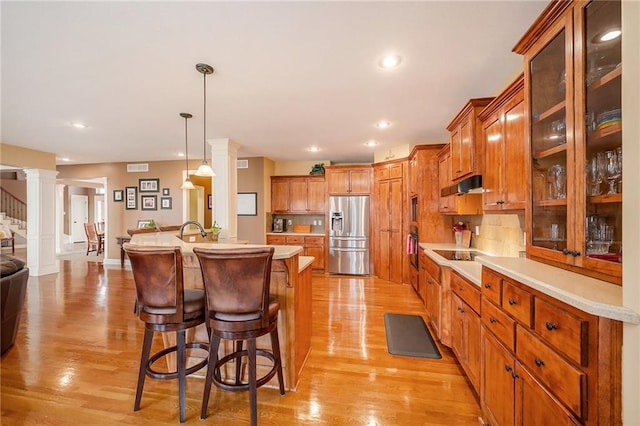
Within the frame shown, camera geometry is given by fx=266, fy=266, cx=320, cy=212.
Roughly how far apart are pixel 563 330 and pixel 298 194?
558 cm

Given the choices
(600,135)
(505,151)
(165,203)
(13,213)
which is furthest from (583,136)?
(13,213)

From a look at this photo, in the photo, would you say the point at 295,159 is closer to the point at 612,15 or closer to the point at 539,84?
the point at 539,84

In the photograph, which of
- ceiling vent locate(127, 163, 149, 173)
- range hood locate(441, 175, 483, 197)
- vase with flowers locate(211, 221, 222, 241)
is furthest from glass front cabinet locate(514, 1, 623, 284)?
ceiling vent locate(127, 163, 149, 173)

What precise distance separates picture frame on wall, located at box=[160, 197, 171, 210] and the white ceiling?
2576 millimetres

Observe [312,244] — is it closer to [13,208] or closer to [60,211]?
[60,211]

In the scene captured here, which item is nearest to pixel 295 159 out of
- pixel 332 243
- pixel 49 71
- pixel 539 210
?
pixel 332 243

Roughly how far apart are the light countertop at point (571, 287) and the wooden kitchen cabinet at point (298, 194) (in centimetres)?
476

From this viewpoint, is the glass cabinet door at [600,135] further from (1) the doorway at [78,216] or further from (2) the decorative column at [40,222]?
(1) the doorway at [78,216]

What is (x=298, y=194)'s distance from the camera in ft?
20.7

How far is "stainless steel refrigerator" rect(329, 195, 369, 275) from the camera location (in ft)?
18.3

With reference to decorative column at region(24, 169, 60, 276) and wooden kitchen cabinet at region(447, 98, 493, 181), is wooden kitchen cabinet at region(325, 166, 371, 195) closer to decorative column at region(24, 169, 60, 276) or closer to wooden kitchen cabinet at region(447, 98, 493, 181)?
wooden kitchen cabinet at region(447, 98, 493, 181)

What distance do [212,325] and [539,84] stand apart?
239cm

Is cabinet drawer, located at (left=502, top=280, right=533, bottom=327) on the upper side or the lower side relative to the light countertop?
lower

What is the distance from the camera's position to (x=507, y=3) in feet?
5.37
